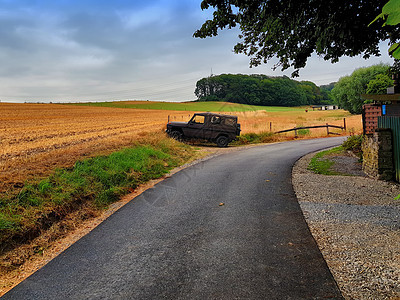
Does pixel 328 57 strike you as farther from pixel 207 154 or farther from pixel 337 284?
pixel 337 284

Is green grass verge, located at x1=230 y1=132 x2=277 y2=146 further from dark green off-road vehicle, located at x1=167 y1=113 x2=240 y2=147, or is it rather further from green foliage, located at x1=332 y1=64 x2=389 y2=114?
green foliage, located at x1=332 y1=64 x2=389 y2=114

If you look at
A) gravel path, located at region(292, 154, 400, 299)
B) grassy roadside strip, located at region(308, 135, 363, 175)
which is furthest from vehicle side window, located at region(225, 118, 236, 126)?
gravel path, located at region(292, 154, 400, 299)

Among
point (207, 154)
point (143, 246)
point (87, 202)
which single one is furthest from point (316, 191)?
point (207, 154)

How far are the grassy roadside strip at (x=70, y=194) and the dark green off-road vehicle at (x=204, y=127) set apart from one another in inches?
277

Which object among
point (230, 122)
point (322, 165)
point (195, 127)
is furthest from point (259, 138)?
point (322, 165)

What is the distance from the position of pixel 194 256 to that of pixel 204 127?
596 inches

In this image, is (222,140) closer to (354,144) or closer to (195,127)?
(195,127)

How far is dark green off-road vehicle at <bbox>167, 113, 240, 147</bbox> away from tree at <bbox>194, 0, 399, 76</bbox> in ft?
22.6

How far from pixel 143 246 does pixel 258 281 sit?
6.75ft

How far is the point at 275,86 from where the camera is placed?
28141 millimetres

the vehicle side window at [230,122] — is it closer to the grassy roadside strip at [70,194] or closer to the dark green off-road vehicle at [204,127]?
the dark green off-road vehicle at [204,127]

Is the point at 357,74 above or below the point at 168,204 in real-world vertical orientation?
above

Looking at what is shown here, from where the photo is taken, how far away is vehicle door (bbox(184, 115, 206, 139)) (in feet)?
62.5

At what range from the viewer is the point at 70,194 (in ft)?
22.7
